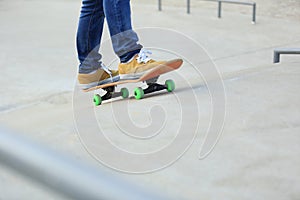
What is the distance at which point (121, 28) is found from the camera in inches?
147

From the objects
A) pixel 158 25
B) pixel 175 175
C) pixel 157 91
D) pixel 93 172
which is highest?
pixel 93 172

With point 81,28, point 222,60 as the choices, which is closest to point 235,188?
point 81,28

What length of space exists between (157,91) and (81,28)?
691 millimetres

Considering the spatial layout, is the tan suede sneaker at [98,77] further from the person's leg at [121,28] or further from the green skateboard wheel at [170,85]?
the green skateboard wheel at [170,85]

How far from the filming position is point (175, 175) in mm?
2453

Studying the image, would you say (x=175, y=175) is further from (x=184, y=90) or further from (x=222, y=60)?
(x=222, y=60)

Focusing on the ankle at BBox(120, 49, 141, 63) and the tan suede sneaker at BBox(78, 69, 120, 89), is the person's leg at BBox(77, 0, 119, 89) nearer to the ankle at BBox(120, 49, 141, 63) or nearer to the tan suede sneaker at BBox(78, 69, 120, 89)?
the tan suede sneaker at BBox(78, 69, 120, 89)

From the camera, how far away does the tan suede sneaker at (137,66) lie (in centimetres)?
369

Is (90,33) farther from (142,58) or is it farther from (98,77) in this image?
(142,58)

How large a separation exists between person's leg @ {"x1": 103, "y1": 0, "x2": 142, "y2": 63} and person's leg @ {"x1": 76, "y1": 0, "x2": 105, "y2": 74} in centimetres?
15

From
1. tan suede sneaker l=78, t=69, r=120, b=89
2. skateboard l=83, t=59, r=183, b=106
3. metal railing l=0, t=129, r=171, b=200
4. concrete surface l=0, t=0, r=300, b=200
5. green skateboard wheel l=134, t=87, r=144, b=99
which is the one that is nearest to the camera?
metal railing l=0, t=129, r=171, b=200

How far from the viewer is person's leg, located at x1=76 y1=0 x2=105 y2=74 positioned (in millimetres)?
3834

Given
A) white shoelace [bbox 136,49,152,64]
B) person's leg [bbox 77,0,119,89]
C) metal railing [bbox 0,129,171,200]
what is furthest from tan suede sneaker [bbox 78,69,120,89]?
metal railing [bbox 0,129,171,200]

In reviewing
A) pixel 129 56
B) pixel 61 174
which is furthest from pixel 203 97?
pixel 61 174
